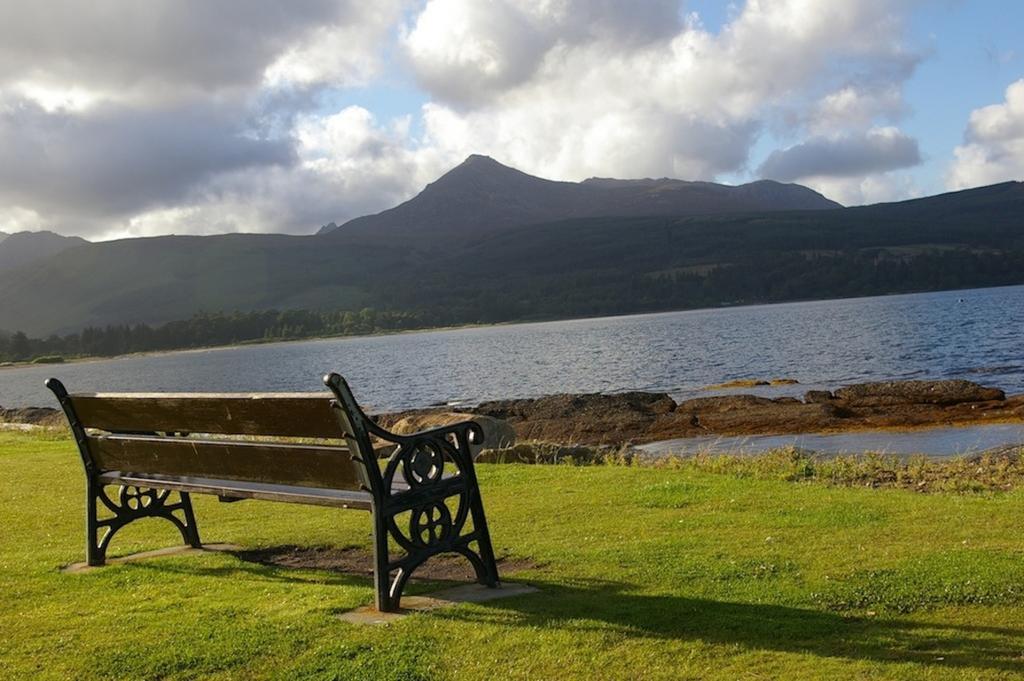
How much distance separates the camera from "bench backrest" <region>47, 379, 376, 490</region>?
642 cm

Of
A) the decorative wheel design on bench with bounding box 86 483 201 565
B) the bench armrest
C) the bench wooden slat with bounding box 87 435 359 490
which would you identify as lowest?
the decorative wheel design on bench with bounding box 86 483 201 565

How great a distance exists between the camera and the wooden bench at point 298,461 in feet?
20.9

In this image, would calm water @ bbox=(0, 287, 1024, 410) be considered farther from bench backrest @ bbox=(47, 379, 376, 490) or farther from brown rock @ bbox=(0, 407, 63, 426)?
bench backrest @ bbox=(47, 379, 376, 490)

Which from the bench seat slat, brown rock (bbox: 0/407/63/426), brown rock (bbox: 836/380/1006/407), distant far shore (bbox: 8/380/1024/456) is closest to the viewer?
the bench seat slat

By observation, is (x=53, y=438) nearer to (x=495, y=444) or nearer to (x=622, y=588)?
(x=495, y=444)

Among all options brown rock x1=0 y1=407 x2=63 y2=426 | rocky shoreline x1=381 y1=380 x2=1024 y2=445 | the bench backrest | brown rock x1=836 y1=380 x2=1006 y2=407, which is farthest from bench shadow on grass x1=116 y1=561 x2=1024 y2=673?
brown rock x1=0 y1=407 x2=63 y2=426

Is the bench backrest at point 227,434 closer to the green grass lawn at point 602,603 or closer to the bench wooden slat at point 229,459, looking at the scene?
the bench wooden slat at point 229,459

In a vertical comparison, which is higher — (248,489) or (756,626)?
(248,489)

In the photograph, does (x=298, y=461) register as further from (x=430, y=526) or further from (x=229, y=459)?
(x=430, y=526)

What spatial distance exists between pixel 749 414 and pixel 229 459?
28928 mm

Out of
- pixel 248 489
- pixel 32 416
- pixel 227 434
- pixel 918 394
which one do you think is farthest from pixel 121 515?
pixel 32 416

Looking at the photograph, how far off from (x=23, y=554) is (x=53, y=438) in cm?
1737

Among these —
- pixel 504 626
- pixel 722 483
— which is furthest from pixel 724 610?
pixel 722 483

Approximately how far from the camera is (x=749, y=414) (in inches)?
1353
